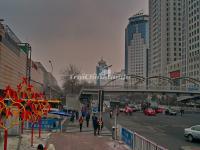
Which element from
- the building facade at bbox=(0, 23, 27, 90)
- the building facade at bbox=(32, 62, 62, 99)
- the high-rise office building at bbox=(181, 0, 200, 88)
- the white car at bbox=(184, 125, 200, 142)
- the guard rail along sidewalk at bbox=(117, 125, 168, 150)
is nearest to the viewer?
the guard rail along sidewalk at bbox=(117, 125, 168, 150)

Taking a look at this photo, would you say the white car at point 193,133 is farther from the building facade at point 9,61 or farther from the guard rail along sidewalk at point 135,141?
the building facade at point 9,61

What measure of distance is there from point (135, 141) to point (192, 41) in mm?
136163

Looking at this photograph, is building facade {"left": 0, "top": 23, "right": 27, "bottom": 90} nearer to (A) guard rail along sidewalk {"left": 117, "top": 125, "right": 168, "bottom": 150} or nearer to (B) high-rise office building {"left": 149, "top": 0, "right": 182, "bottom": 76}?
(A) guard rail along sidewalk {"left": 117, "top": 125, "right": 168, "bottom": 150}

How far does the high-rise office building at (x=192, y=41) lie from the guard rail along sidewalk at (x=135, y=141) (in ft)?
398

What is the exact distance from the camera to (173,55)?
186 meters

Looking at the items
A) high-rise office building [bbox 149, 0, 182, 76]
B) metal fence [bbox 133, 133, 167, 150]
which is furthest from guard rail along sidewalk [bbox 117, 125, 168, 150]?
high-rise office building [bbox 149, 0, 182, 76]

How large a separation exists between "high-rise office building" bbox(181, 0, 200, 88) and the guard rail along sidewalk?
4776 inches

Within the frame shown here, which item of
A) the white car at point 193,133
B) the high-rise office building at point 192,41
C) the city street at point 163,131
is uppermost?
the high-rise office building at point 192,41

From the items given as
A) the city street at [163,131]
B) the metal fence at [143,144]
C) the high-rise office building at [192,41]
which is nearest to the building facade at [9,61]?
the city street at [163,131]

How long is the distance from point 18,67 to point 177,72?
109 meters

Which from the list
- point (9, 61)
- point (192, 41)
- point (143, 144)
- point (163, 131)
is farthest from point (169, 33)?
point (143, 144)

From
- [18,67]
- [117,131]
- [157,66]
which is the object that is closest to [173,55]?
[157,66]

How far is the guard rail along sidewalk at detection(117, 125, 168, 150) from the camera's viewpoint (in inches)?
653

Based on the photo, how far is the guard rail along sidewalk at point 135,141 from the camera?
54.4ft
